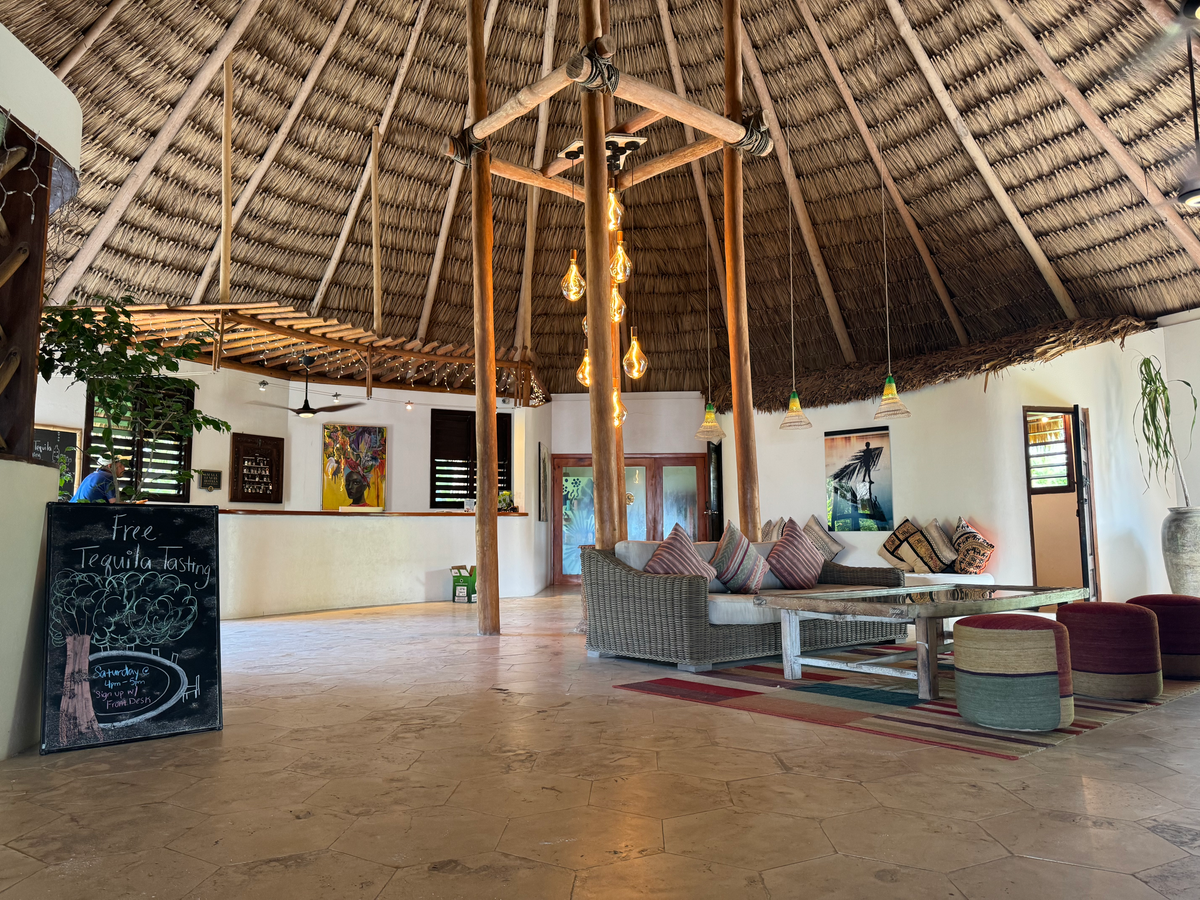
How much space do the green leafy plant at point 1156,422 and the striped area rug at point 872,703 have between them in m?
4.12

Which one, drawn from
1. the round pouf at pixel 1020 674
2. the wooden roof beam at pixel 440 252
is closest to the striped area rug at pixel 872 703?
the round pouf at pixel 1020 674

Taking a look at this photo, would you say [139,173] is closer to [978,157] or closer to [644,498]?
[644,498]

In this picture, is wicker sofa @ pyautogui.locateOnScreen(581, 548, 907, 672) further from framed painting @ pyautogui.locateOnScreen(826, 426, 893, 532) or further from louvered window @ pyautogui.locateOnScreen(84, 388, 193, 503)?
louvered window @ pyautogui.locateOnScreen(84, 388, 193, 503)

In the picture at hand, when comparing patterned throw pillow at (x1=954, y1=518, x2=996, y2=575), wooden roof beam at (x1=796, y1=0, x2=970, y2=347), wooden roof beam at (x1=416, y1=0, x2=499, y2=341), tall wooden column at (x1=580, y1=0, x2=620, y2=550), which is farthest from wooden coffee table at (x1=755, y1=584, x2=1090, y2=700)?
wooden roof beam at (x1=416, y1=0, x2=499, y2=341)

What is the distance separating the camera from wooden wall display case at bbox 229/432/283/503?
9.09 m

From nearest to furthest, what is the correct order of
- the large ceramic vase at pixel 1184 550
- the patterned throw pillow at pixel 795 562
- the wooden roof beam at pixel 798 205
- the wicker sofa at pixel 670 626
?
the wicker sofa at pixel 670 626 < the patterned throw pillow at pixel 795 562 < the large ceramic vase at pixel 1184 550 < the wooden roof beam at pixel 798 205

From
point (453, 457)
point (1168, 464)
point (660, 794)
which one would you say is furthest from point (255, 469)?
point (1168, 464)

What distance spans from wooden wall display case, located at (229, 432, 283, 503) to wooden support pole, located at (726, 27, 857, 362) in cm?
643

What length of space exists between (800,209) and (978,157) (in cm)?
205

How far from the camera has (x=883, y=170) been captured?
8.82 m

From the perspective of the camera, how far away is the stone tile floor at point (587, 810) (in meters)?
1.92

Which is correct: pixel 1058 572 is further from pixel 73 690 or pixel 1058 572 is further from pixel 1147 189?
pixel 73 690

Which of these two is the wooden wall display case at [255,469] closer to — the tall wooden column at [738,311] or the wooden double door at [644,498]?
Result: the wooden double door at [644,498]

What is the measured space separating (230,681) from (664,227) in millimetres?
8256
